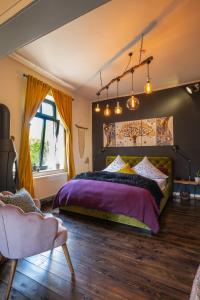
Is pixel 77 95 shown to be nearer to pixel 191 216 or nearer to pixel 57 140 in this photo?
pixel 57 140

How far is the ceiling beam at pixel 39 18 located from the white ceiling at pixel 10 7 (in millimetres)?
28

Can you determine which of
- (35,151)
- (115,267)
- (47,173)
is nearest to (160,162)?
(47,173)

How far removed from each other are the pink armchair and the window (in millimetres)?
2653

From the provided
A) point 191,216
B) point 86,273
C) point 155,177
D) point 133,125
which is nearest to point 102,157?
point 133,125

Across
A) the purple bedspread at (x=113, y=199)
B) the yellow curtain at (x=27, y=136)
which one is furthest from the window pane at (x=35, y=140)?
the purple bedspread at (x=113, y=199)

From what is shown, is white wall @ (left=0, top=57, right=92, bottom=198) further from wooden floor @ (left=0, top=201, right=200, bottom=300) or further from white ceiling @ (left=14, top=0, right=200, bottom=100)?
wooden floor @ (left=0, top=201, right=200, bottom=300)

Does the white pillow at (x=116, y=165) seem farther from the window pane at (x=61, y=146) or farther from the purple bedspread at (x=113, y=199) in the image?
the purple bedspread at (x=113, y=199)

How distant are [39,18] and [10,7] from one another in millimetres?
268

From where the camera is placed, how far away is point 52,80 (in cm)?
438

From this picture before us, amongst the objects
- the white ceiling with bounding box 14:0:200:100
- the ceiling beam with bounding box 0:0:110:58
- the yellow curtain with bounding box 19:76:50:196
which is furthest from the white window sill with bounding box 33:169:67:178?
the ceiling beam with bounding box 0:0:110:58

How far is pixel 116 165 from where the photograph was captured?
5.09 metres

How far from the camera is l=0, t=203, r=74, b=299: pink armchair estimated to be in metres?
1.57

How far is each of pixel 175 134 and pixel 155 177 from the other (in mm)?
1322

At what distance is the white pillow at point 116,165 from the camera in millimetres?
4980
